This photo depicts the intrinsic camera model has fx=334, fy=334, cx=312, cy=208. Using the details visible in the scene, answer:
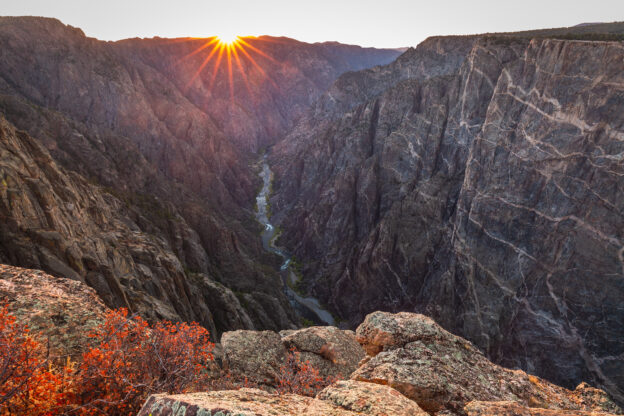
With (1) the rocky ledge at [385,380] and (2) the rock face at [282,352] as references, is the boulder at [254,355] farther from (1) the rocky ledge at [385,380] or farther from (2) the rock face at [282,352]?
(1) the rocky ledge at [385,380]

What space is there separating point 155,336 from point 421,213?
5431 cm

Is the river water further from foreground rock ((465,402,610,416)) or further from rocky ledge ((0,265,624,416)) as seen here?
foreground rock ((465,402,610,416))

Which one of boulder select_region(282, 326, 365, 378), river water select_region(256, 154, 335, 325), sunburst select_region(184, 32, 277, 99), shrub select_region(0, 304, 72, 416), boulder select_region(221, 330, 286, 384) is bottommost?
river water select_region(256, 154, 335, 325)

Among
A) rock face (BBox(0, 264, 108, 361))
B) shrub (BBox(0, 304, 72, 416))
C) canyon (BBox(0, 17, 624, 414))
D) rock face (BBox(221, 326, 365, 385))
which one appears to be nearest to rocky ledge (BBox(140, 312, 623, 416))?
canyon (BBox(0, 17, 624, 414))

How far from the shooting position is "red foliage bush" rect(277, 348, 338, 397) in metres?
12.4

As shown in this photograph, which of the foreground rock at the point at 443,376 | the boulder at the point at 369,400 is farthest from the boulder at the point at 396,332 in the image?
the boulder at the point at 369,400

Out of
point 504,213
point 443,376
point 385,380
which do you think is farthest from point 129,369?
point 504,213

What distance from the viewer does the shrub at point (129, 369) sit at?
25.5ft

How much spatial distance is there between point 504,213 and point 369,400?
4451cm

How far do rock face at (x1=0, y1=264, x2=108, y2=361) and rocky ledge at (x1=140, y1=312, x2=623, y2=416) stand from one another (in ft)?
20.3

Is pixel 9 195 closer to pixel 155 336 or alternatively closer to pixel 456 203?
pixel 155 336

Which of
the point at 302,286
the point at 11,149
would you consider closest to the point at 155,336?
the point at 11,149

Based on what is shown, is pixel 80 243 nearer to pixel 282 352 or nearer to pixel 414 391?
pixel 282 352

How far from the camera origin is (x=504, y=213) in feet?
144
